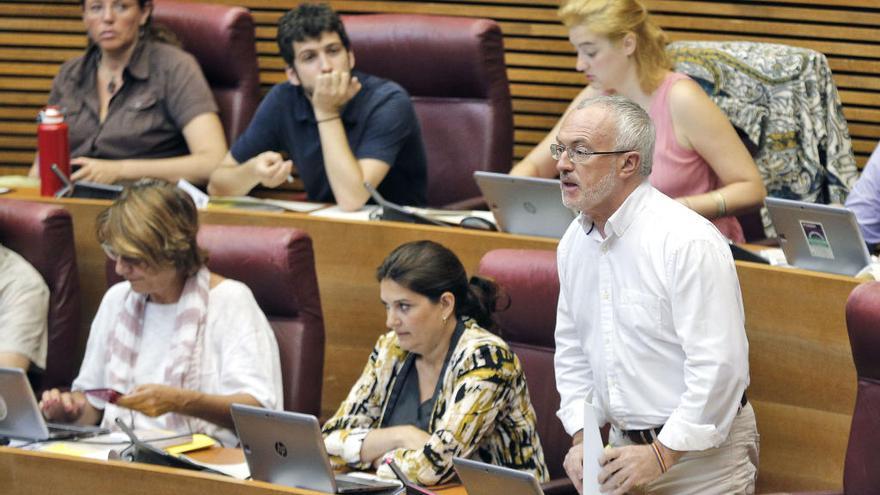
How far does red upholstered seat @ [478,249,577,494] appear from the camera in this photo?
2896 mm

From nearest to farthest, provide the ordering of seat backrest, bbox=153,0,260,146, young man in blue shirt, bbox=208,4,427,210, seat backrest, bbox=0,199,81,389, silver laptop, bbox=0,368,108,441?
silver laptop, bbox=0,368,108,441, seat backrest, bbox=0,199,81,389, young man in blue shirt, bbox=208,4,427,210, seat backrest, bbox=153,0,260,146

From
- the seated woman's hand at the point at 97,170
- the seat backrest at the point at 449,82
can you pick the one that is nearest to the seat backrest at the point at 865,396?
the seat backrest at the point at 449,82

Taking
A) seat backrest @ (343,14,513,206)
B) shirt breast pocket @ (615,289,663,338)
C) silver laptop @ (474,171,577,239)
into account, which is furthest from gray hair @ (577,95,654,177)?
seat backrest @ (343,14,513,206)

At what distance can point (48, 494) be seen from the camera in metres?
2.50

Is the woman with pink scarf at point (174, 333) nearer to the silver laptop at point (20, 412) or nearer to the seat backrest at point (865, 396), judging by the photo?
the silver laptop at point (20, 412)

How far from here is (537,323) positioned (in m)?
2.93

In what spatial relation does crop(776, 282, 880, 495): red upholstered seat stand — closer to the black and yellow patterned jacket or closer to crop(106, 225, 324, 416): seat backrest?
the black and yellow patterned jacket

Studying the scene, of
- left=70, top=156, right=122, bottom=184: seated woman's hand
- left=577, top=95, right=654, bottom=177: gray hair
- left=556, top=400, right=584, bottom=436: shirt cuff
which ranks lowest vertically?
left=556, top=400, right=584, bottom=436: shirt cuff

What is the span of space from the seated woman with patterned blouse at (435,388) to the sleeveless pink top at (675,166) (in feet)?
2.74

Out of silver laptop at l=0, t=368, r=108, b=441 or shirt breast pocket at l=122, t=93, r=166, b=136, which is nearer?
silver laptop at l=0, t=368, r=108, b=441

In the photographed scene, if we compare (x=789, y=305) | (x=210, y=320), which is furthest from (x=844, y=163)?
(x=210, y=320)

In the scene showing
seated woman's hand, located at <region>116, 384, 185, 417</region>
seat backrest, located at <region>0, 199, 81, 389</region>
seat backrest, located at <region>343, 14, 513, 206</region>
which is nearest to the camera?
seated woman's hand, located at <region>116, 384, 185, 417</region>

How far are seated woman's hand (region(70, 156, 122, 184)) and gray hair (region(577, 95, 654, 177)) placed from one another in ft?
6.82

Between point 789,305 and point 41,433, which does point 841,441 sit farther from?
point 41,433
